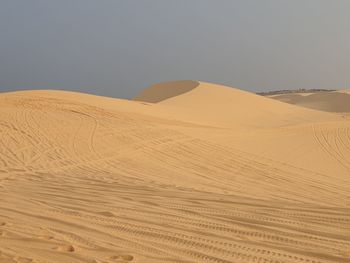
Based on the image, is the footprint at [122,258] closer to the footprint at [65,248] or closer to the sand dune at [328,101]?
the footprint at [65,248]

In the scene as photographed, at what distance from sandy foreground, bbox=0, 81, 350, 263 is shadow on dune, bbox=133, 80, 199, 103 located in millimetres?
21710

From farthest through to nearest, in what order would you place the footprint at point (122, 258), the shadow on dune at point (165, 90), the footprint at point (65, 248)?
the shadow on dune at point (165, 90)
the footprint at point (65, 248)
the footprint at point (122, 258)

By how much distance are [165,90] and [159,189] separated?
35443 millimetres

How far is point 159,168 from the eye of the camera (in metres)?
9.54

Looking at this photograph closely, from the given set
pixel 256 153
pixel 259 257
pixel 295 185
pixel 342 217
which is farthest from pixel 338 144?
pixel 259 257

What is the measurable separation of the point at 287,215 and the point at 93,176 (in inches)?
167

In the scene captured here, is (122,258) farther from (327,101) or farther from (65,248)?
(327,101)

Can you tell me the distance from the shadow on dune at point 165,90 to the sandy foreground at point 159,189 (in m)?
21.7

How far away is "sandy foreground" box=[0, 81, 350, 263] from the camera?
3748 mm

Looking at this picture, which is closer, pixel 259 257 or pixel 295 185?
pixel 259 257

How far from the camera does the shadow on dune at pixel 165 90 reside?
39.1 m

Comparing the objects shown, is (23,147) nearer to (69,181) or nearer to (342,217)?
(69,181)

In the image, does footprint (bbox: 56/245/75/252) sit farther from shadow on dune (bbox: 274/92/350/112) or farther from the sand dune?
shadow on dune (bbox: 274/92/350/112)

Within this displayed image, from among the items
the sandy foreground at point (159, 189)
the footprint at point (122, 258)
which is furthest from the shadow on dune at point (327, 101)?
the footprint at point (122, 258)
